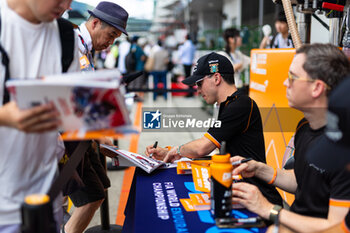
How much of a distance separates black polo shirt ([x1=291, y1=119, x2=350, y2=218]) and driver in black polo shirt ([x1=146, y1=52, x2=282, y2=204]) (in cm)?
56

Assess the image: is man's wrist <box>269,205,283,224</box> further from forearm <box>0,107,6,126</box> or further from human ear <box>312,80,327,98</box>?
forearm <box>0,107,6,126</box>

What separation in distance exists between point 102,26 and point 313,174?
204 centimetres

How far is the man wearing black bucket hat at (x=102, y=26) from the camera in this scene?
2715mm

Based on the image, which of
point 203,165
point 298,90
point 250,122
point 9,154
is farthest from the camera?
point 250,122

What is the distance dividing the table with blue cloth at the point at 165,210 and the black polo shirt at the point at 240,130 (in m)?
0.39

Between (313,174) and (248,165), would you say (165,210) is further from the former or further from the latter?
(313,174)

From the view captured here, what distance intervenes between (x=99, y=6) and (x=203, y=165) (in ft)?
5.27

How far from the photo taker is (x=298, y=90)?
1486 millimetres

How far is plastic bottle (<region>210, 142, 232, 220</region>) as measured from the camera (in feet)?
4.29

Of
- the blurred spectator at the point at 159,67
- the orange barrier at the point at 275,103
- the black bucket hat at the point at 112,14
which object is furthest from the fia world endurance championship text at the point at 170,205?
the blurred spectator at the point at 159,67

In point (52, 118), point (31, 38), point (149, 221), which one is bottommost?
point (149, 221)

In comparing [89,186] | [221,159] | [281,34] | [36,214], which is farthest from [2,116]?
[281,34]

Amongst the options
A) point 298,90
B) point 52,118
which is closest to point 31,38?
point 52,118

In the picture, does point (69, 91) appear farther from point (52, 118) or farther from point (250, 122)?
point (250, 122)
